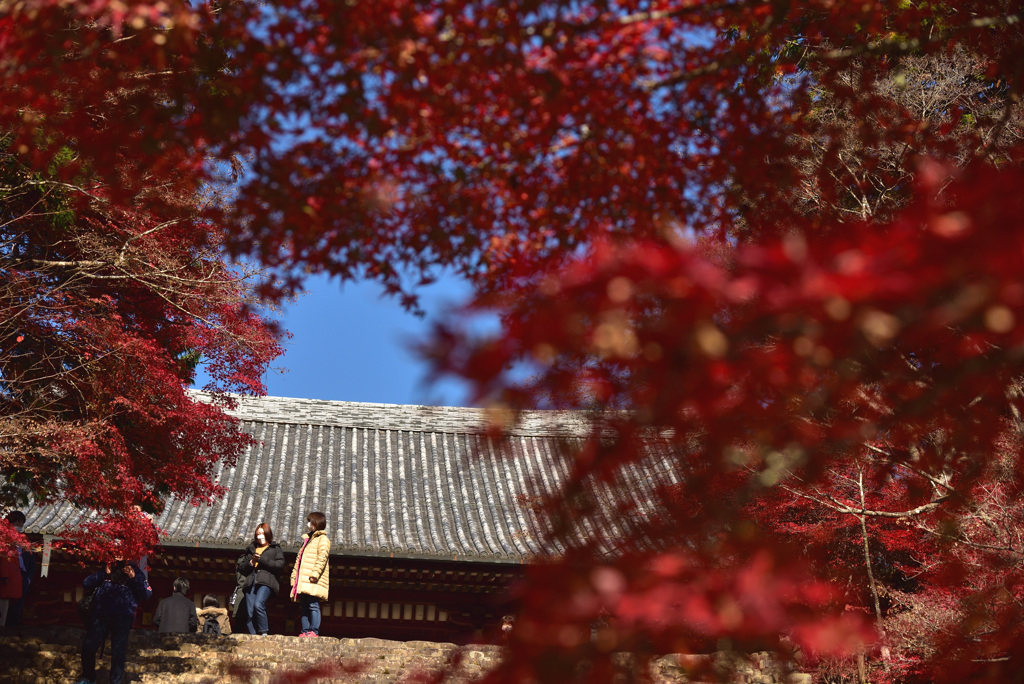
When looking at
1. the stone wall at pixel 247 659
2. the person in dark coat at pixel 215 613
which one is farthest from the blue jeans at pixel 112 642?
the person in dark coat at pixel 215 613

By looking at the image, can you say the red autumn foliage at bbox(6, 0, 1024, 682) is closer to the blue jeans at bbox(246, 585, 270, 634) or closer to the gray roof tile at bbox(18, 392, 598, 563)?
the blue jeans at bbox(246, 585, 270, 634)

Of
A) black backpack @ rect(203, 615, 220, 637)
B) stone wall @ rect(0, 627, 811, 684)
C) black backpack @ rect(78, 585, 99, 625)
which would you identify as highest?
black backpack @ rect(203, 615, 220, 637)

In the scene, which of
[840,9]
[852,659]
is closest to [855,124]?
[840,9]

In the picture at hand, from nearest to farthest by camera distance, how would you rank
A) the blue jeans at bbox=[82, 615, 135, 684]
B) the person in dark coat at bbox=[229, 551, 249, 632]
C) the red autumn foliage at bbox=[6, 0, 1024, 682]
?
the red autumn foliage at bbox=[6, 0, 1024, 682] → the blue jeans at bbox=[82, 615, 135, 684] → the person in dark coat at bbox=[229, 551, 249, 632]

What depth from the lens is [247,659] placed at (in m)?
6.12

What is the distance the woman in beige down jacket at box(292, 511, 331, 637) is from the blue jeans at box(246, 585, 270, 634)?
26 cm

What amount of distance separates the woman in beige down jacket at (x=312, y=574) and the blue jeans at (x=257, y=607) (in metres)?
0.26

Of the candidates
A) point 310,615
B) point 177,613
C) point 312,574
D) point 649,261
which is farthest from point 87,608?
point 649,261

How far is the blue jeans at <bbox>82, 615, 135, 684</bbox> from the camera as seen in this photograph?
5547 mm

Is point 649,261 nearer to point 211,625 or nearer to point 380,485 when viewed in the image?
point 211,625

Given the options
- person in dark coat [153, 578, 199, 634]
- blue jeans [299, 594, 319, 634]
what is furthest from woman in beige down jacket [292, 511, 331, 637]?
person in dark coat [153, 578, 199, 634]

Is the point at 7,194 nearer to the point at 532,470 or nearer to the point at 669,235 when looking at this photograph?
the point at 669,235

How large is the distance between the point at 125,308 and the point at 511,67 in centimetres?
487

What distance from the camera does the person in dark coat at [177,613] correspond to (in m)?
7.40
